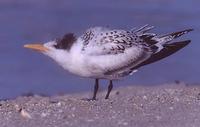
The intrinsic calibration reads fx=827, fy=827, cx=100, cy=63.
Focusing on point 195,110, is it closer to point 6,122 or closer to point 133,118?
point 133,118

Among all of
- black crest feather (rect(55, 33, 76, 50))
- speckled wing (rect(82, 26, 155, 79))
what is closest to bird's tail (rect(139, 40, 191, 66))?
speckled wing (rect(82, 26, 155, 79))

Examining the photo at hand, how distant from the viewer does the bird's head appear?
8828mm

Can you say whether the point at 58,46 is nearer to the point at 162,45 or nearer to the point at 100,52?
the point at 100,52

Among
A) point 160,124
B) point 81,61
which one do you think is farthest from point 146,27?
point 160,124

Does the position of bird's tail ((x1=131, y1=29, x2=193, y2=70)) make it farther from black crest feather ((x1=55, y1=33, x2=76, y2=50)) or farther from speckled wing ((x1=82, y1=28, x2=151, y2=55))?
black crest feather ((x1=55, y1=33, x2=76, y2=50))

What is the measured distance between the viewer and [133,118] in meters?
7.65

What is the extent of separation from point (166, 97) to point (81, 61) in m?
1.01

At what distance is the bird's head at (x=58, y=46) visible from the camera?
29.0 ft

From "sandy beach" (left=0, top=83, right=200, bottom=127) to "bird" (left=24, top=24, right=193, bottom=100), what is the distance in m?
0.36

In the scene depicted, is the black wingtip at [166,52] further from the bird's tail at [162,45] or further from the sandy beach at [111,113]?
the sandy beach at [111,113]

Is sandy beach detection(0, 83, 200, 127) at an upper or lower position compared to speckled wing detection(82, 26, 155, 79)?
lower

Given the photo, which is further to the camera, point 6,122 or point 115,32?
point 115,32

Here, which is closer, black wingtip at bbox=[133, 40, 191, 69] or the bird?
the bird

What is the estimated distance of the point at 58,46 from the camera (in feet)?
29.2
